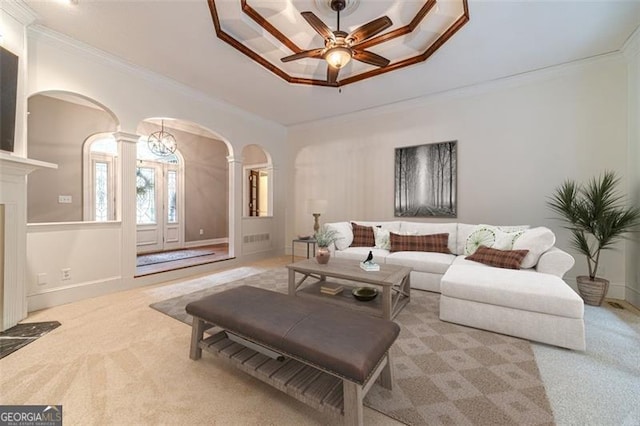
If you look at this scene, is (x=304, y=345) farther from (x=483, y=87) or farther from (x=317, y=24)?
(x=483, y=87)

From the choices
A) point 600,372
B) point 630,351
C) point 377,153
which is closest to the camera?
point 600,372

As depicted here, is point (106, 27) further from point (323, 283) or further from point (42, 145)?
point (323, 283)

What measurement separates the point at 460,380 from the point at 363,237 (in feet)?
8.90

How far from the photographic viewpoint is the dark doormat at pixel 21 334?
204 cm

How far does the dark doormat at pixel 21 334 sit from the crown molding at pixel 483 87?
516 centimetres

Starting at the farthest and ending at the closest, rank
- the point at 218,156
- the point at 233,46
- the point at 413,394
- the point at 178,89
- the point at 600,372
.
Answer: the point at 218,156 → the point at 178,89 → the point at 233,46 → the point at 600,372 → the point at 413,394

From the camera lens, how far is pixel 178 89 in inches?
161

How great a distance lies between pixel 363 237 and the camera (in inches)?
168

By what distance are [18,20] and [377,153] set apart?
4.78m

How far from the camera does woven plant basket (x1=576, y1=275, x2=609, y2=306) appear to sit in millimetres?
2875

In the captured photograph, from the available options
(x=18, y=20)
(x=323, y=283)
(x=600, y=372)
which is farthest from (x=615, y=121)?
(x=18, y=20)

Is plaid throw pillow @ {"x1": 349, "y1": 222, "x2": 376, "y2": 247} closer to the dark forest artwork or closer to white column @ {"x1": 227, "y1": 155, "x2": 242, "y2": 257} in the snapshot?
the dark forest artwork

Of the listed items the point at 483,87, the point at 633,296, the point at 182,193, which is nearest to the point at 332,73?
the point at 483,87

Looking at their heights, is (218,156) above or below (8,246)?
above
